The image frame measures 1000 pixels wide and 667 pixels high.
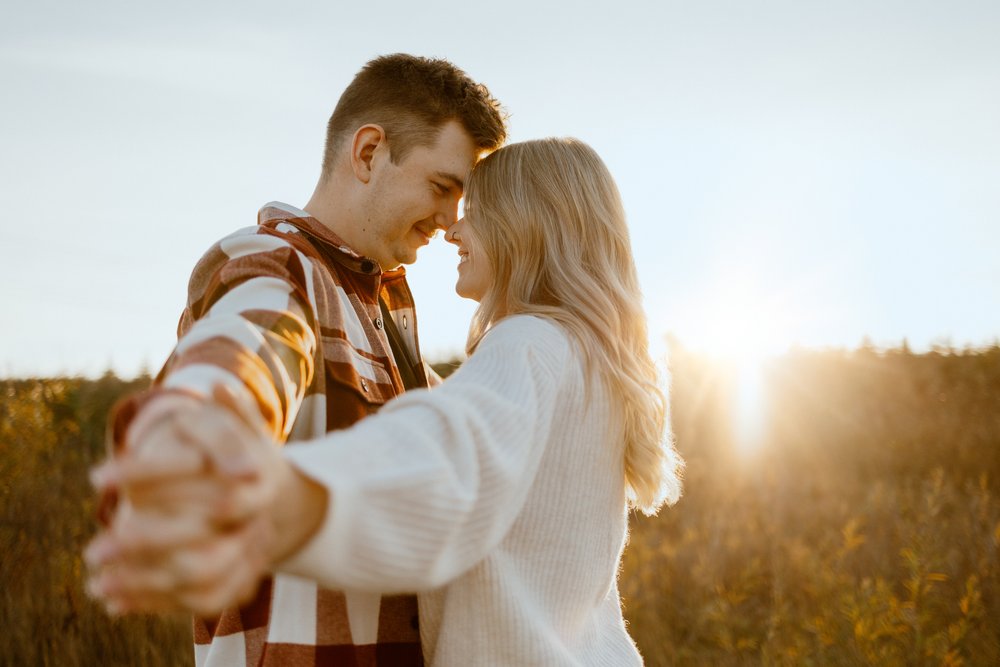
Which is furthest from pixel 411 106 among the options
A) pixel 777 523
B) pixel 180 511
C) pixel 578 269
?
pixel 777 523

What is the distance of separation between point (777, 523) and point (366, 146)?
16.2 ft

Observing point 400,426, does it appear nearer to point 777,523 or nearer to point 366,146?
point 366,146

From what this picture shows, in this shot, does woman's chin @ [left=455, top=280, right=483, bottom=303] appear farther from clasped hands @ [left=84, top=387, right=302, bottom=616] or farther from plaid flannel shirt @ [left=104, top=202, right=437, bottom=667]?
clasped hands @ [left=84, top=387, right=302, bottom=616]

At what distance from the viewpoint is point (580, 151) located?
2.09 m

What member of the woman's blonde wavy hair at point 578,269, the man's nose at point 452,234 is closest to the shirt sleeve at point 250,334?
the woman's blonde wavy hair at point 578,269

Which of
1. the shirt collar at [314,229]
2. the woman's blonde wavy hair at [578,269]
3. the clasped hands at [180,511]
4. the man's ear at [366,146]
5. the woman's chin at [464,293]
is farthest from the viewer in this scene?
the man's ear at [366,146]

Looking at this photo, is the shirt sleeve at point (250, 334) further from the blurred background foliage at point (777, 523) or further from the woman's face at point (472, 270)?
the blurred background foliage at point (777, 523)

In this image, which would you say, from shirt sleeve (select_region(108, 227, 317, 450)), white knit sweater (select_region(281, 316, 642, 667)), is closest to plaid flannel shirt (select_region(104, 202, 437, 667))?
shirt sleeve (select_region(108, 227, 317, 450))

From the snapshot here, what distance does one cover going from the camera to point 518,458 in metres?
1.11

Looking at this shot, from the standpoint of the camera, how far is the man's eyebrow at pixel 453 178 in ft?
7.91

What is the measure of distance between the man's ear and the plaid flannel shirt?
423 mm

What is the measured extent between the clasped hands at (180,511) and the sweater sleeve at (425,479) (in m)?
0.12

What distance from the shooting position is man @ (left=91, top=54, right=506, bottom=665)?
0.88 m

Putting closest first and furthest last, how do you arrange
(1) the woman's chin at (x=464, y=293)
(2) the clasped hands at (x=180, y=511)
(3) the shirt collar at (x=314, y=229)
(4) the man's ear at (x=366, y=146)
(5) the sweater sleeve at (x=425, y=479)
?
(2) the clasped hands at (x=180, y=511) → (5) the sweater sleeve at (x=425, y=479) → (3) the shirt collar at (x=314, y=229) → (1) the woman's chin at (x=464, y=293) → (4) the man's ear at (x=366, y=146)
